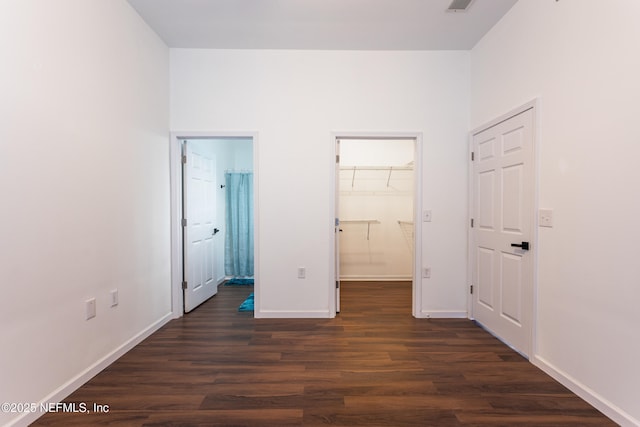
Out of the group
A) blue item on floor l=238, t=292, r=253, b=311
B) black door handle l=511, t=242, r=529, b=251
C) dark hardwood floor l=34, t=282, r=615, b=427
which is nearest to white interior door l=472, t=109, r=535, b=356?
black door handle l=511, t=242, r=529, b=251

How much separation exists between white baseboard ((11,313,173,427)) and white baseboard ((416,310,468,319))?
271cm

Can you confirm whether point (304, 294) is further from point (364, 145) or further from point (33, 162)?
point (364, 145)

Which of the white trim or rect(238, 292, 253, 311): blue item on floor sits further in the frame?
the white trim

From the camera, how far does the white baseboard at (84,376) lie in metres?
1.53

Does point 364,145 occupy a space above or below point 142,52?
below

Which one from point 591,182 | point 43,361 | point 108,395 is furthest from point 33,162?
point 591,182

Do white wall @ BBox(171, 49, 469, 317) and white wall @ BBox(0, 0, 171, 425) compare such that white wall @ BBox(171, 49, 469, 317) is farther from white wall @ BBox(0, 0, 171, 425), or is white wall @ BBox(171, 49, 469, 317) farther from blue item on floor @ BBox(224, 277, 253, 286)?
blue item on floor @ BBox(224, 277, 253, 286)

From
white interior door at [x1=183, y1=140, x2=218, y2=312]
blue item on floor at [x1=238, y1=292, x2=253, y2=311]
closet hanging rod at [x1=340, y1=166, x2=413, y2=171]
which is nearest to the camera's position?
white interior door at [x1=183, y1=140, x2=218, y2=312]

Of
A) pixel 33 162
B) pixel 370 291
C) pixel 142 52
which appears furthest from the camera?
pixel 370 291

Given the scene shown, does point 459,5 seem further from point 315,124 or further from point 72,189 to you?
point 72,189

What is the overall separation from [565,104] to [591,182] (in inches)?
22.6

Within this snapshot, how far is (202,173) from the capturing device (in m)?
3.55

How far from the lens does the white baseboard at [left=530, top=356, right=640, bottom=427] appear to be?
4.99 ft

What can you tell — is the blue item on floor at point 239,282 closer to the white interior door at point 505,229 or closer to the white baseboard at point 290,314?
the white baseboard at point 290,314
